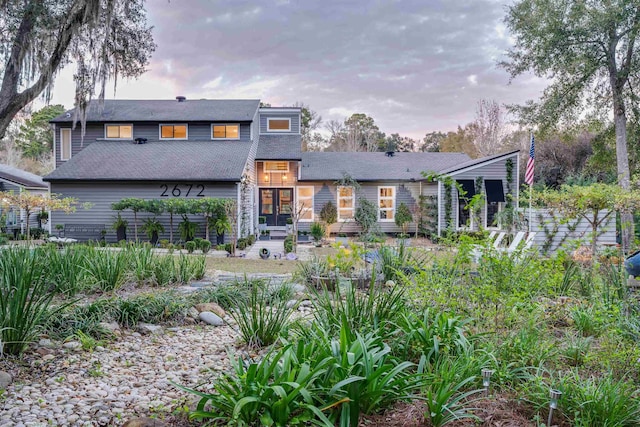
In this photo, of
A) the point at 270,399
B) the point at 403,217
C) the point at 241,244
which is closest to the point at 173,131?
the point at 241,244

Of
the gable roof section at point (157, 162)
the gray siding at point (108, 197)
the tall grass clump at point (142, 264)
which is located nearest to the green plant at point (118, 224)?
the gray siding at point (108, 197)

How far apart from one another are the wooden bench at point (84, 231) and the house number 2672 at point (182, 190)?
8.52 feet

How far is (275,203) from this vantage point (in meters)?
18.2

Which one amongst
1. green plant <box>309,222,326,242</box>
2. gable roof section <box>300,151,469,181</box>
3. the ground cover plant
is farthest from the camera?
gable roof section <box>300,151,469,181</box>

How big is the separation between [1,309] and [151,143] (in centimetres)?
1539

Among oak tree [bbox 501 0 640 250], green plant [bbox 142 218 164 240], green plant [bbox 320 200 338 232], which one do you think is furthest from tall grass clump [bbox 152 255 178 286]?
oak tree [bbox 501 0 640 250]

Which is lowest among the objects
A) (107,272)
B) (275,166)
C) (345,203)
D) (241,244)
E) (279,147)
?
(241,244)

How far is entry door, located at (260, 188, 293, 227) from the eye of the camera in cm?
1819

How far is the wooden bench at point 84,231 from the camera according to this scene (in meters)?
14.5

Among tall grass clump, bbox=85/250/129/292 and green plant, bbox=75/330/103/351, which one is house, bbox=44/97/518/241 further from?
green plant, bbox=75/330/103/351

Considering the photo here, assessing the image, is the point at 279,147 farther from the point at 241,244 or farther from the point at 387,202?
the point at 241,244

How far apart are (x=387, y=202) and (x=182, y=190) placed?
8.69 m

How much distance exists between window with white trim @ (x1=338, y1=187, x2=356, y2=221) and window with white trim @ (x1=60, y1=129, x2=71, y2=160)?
1187 centimetres

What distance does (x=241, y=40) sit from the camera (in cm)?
1412
